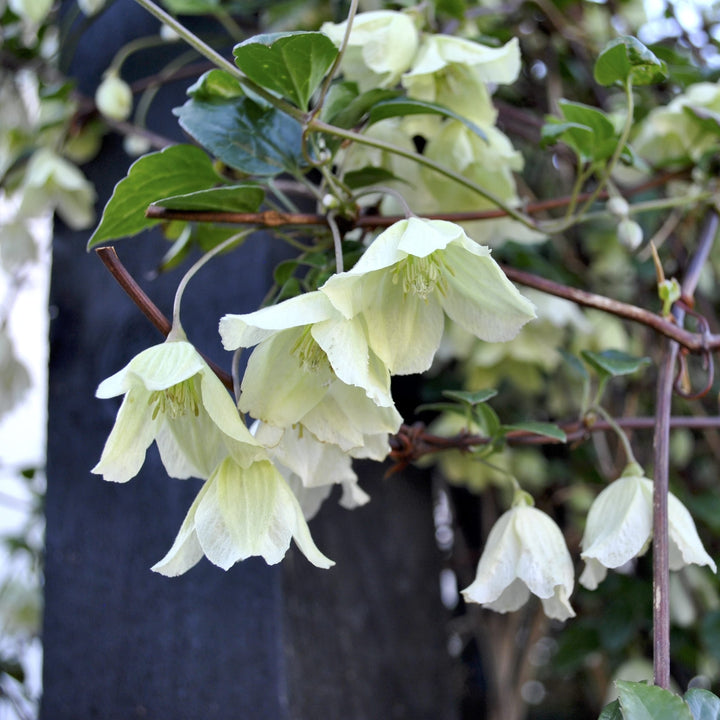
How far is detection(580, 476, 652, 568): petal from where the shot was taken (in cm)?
50

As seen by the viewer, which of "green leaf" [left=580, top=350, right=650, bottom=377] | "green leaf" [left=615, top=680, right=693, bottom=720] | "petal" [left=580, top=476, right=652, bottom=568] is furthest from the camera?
"green leaf" [left=580, top=350, right=650, bottom=377]

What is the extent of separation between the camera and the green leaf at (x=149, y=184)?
0.52 m

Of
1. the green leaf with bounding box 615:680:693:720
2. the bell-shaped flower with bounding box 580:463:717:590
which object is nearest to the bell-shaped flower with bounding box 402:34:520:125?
the bell-shaped flower with bounding box 580:463:717:590

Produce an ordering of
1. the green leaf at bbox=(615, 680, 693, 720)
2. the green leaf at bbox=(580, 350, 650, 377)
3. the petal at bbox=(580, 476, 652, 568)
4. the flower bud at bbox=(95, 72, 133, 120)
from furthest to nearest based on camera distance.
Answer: the flower bud at bbox=(95, 72, 133, 120) → the green leaf at bbox=(580, 350, 650, 377) → the petal at bbox=(580, 476, 652, 568) → the green leaf at bbox=(615, 680, 693, 720)

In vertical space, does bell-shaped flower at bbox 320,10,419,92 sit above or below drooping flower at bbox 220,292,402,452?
above

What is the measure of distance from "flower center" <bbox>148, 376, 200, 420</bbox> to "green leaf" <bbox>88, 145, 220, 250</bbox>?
0.38ft

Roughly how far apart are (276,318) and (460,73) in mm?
349

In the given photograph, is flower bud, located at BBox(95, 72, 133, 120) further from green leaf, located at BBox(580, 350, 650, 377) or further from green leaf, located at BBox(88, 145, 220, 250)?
green leaf, located at BBox(580, 350, 650, 377)

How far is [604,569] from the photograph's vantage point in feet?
1.69

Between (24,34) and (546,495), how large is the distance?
41.2 inches

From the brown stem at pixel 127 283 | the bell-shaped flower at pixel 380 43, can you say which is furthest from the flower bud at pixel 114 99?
the brown stem at pixel 127 283

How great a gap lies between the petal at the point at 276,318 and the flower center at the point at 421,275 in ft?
0.25

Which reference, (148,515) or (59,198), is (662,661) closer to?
(148,515)

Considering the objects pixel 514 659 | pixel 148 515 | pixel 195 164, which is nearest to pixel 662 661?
pixel 195 164
